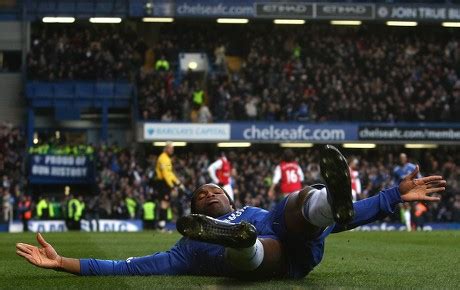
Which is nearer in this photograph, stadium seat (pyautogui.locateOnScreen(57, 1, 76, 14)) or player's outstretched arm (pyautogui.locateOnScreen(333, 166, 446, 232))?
player's outstretched arm (pyautogui.locateOnScreen(333, 166, 446, 232))

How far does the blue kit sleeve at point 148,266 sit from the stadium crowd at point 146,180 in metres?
23.5

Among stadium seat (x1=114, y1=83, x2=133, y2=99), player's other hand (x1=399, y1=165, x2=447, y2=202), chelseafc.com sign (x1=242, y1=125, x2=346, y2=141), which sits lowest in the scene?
chelseafc.com sign (x1=242, y1=125, x2=346, y2=141)

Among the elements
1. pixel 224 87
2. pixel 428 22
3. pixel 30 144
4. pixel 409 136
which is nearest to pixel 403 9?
pixel 428 22

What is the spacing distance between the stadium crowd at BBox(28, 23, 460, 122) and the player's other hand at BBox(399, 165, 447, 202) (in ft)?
102

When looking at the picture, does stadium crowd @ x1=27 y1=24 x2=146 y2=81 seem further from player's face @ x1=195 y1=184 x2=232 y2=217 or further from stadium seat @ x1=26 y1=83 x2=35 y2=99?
player's face @ x1=195 y1=184 x2=232 y2=217

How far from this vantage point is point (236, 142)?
128 feet

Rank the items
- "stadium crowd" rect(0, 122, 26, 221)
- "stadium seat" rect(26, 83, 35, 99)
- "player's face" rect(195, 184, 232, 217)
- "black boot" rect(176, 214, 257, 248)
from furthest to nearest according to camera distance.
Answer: "stadium seat" rect(26, 83, 35, 99) < "stadium crowd" rect(0, 122, 26, 221) < "player's face" rect(195, 184, 232, 217) < "black boot" rect(176, 214, 257, 248)

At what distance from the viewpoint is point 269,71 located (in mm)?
40469

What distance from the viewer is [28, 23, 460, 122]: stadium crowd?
39156 mm

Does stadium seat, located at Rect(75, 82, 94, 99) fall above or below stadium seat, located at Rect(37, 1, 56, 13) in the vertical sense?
below

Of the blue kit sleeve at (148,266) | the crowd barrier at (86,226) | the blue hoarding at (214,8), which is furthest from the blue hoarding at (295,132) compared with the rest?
the blue kit sleeve at (148,266)

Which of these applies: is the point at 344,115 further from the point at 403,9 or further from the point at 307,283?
the point at 307,283

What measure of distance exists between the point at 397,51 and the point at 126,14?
1132 cm

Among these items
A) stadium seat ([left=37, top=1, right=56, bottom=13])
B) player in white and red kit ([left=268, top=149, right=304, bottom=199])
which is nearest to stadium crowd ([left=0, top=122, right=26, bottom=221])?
stadium seat ([left=37, top=1, right=56, bottom=13])
